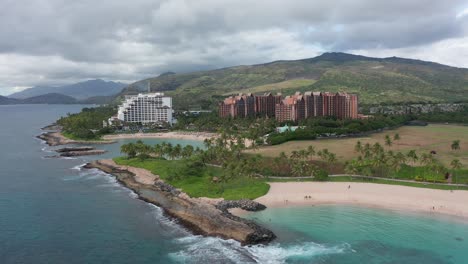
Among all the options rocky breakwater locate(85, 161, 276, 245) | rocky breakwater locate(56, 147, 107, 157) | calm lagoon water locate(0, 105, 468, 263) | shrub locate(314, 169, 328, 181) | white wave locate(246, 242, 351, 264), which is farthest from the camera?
rocky breakwater locate(56, 147, 107, 157)

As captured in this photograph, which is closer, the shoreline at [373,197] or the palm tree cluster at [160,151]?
the shoreline at [373,197]

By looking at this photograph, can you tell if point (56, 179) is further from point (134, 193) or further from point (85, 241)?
point (85, 241)

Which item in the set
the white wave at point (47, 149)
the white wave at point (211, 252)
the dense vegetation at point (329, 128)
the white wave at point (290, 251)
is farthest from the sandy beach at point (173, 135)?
the white wave at point (290, 251)

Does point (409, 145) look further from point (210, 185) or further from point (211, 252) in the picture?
point (211, 252)

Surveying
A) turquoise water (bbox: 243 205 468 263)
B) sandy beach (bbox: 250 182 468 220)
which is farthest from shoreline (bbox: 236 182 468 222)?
turquoise water (bbox: 243 205 468 263)

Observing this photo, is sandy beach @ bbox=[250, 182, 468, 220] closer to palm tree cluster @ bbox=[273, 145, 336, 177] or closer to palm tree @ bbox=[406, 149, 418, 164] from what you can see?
palm tree cluster @ bbox=[273, 145, 336, 177]

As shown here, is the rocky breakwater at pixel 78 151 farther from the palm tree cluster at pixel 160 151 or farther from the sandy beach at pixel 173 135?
the sandy beach at pixel 173 135

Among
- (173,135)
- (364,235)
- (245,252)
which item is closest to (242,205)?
(245,252)
